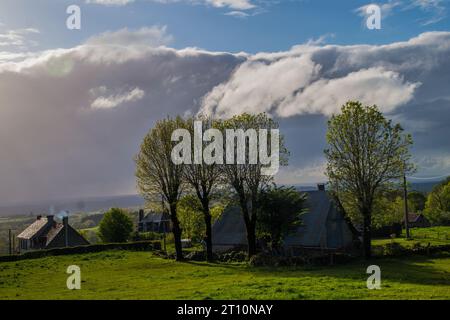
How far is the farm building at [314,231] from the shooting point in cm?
5166

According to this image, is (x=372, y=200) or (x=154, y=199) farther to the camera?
(x=154, y=199)

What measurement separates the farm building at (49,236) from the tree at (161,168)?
31028 millimetres

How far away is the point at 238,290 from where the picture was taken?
26.3 meters

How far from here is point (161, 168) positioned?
50969mm

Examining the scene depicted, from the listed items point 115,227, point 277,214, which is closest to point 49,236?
point 115,227

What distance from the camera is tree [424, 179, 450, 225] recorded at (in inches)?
4195

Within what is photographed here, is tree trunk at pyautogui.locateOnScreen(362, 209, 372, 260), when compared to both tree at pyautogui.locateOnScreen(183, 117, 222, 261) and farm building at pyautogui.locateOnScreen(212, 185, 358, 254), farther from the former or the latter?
tree at pyautogui.locateOnScreen(183, 117, 222, 261)

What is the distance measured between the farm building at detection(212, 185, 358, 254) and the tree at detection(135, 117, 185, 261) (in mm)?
7874

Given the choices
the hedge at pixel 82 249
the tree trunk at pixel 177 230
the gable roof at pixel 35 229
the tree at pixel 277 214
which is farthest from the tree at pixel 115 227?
the tree at pixel 277 214

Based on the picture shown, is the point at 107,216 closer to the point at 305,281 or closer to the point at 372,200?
the point at 372,200

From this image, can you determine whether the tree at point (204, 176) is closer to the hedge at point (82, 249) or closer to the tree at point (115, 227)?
the hedge at point (82, 249)

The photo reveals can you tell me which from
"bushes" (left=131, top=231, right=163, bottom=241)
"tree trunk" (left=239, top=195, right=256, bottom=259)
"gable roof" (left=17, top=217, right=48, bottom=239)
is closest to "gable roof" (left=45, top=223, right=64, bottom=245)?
"gable roof" (left=17, top=217, right=48, bottom=239)
